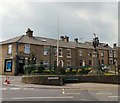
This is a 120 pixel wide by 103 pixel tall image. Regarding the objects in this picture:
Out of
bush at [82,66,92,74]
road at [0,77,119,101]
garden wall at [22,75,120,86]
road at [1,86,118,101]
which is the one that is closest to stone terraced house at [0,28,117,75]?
bush at [82,66,92,74]

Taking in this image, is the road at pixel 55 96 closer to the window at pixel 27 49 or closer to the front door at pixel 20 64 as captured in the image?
the front door at pixel 20 64

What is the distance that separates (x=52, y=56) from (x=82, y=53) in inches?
398

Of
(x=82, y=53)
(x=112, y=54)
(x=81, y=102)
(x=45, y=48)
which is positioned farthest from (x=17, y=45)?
(x=81, y=102)

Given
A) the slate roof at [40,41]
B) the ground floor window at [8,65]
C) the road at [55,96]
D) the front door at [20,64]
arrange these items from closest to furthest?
the road at [55,96] < the front door at [20,64] < the ground floor window at [8,65] < the slate roof at [40,41]

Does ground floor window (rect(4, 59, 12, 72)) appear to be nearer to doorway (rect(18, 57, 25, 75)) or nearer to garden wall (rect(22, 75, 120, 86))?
doorway (rect(18, 57, 25, 75))

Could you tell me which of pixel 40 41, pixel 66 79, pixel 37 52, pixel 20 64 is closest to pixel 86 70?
pixel 66 79

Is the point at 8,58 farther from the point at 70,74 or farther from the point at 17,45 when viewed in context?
the point at 70,74

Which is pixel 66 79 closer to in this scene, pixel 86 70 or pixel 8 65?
pixel 86 70

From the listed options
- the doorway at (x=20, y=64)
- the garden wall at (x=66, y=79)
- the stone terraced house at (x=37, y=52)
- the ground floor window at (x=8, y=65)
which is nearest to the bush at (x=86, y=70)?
the garden wall at (x=66, y=79)

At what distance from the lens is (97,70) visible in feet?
104

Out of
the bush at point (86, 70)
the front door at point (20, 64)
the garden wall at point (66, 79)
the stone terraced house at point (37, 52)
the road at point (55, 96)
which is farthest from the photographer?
the stone terraced house at point (37, 52)

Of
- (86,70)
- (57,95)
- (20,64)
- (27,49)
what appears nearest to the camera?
(57,95)

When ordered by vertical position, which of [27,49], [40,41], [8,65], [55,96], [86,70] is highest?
[40,41]

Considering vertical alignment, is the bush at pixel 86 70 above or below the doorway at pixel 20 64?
below
